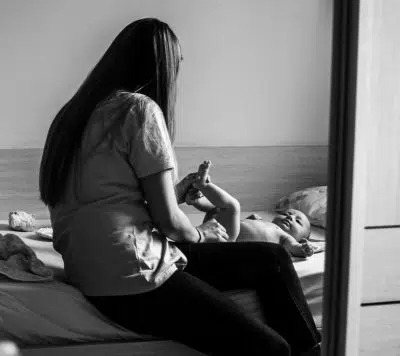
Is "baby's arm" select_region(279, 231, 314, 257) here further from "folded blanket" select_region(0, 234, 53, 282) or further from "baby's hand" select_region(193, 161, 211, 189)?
"folded blanket" select_region(0, 234, 53, 282)

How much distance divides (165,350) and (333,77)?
0.67 m

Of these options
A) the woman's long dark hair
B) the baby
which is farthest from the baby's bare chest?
the woman's long dark hair

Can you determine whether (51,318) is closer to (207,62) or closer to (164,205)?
(164,205)

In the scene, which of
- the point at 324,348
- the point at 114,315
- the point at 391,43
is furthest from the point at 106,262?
the point at 391,43

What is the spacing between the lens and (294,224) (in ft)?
6.06

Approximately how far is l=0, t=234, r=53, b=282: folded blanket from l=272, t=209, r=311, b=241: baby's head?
0.76m

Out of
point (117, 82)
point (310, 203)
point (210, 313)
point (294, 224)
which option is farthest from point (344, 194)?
point (310, 203)

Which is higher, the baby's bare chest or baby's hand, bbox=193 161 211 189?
baby's hand, bbox=193 161 211 189

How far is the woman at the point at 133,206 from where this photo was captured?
1.12m

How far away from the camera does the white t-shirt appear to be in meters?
1.12

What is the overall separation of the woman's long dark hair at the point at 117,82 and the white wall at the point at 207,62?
3.54ft

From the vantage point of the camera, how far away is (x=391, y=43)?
72cm

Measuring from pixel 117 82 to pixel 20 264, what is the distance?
0.39 meters

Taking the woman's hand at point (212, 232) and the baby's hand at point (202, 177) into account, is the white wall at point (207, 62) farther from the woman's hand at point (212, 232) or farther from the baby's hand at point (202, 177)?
the woman's hand at point (212, 232)
